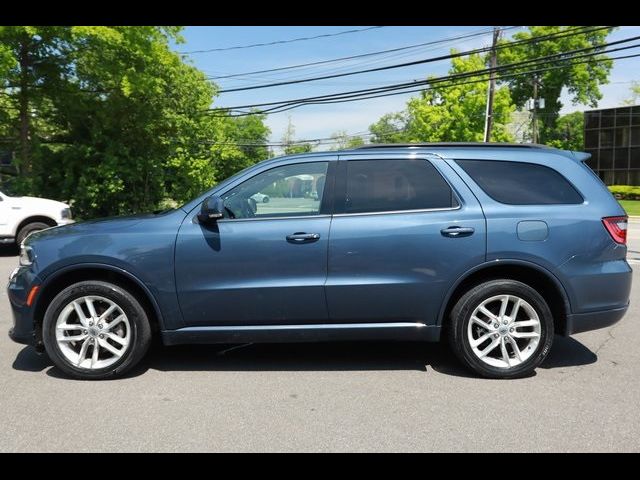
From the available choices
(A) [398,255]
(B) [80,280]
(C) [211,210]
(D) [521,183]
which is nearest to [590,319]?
(D) [521,183]

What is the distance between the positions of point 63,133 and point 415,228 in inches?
761

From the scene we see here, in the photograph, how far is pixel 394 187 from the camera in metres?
4.38

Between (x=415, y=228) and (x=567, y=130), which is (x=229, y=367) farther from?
(x=567, y=130)

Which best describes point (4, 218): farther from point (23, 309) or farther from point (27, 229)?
point (23, 309)

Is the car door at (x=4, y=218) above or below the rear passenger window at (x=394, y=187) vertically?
below

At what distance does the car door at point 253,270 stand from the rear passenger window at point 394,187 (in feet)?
1.14

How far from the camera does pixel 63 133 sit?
2030cm

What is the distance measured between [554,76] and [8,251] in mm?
51624

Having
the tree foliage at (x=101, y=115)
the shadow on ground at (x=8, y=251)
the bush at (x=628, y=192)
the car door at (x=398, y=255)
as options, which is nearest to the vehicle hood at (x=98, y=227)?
the car door at (x=398, y=255)

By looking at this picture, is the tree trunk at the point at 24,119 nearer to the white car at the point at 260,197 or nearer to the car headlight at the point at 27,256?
the car headlight at the point at 27,256

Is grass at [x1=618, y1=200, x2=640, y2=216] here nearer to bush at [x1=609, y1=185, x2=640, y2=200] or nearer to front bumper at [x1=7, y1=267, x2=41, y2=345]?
bush at [x1=609, y1=185, x2=640, y2=200]

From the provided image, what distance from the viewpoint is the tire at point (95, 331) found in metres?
4.24

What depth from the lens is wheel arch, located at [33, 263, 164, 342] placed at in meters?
4.25
